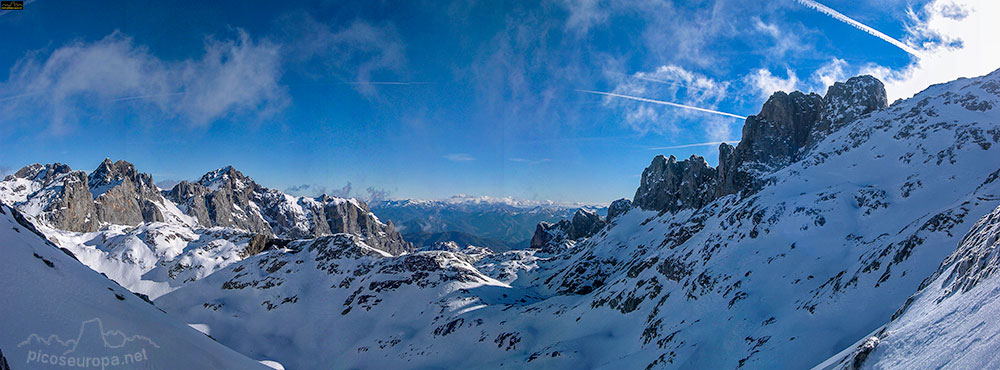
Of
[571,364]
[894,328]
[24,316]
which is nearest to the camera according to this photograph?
[894,328]

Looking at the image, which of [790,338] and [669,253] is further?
[669,253]

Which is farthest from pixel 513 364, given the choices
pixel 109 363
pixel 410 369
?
pixel 109 363

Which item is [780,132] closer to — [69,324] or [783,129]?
[783,129]

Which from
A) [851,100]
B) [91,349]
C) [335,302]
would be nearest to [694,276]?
[91,349]

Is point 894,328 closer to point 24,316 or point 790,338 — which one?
point 790,338

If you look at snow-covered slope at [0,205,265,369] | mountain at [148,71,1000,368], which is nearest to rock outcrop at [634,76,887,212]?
mountain at [148,71,1000,368]

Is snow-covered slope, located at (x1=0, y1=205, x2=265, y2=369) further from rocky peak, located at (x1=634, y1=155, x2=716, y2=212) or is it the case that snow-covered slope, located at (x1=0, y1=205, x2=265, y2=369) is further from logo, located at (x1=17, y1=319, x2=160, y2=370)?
rocky peak, located at (x1=634, y1=155, x2=716, y2=212)

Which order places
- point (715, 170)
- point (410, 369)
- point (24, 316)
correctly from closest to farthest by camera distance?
1. point (24, 316)
2. point (410, 369)
3. point (715, 170)
